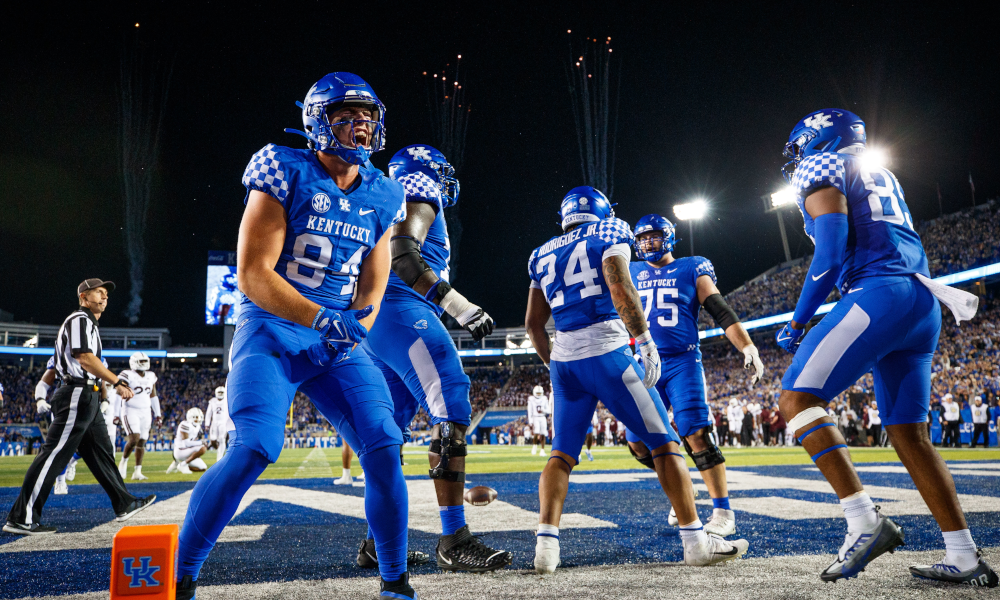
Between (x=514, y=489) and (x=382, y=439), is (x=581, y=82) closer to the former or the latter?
(x=514, y=489)

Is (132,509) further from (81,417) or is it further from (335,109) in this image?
(335,109)

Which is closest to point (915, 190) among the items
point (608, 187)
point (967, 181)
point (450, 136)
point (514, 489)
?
point (967, 181)

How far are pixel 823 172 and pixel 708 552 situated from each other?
210 cm

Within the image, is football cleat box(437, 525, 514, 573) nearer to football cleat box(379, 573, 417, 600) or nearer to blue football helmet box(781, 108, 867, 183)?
football cleat box(379, 573, 417, 600)

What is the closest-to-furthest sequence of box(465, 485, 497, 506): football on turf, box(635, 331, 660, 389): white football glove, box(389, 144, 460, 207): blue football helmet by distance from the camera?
box(635, 331, 660, 389): white football glove < box(465, 485, 497, 506): football on turf < box(389, 144, 460, 207): blue football helmet

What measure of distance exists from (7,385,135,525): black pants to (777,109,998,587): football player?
557 cm

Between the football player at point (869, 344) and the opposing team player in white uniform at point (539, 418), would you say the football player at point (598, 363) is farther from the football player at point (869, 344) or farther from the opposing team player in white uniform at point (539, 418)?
the opposing team player in white uniform at point (539, 418)

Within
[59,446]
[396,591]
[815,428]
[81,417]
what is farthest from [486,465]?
[396,591]

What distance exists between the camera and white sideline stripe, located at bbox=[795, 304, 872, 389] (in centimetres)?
298

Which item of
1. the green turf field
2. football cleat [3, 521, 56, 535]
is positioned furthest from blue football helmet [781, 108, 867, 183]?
the green turf field

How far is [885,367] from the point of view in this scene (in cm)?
320

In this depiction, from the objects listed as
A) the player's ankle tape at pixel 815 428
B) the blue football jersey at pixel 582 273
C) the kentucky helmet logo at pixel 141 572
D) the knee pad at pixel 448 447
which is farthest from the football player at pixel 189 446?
the player's ankle tape at pixel 815 428

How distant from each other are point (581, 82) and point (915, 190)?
19278 millimetres

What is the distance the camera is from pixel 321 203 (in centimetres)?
260
